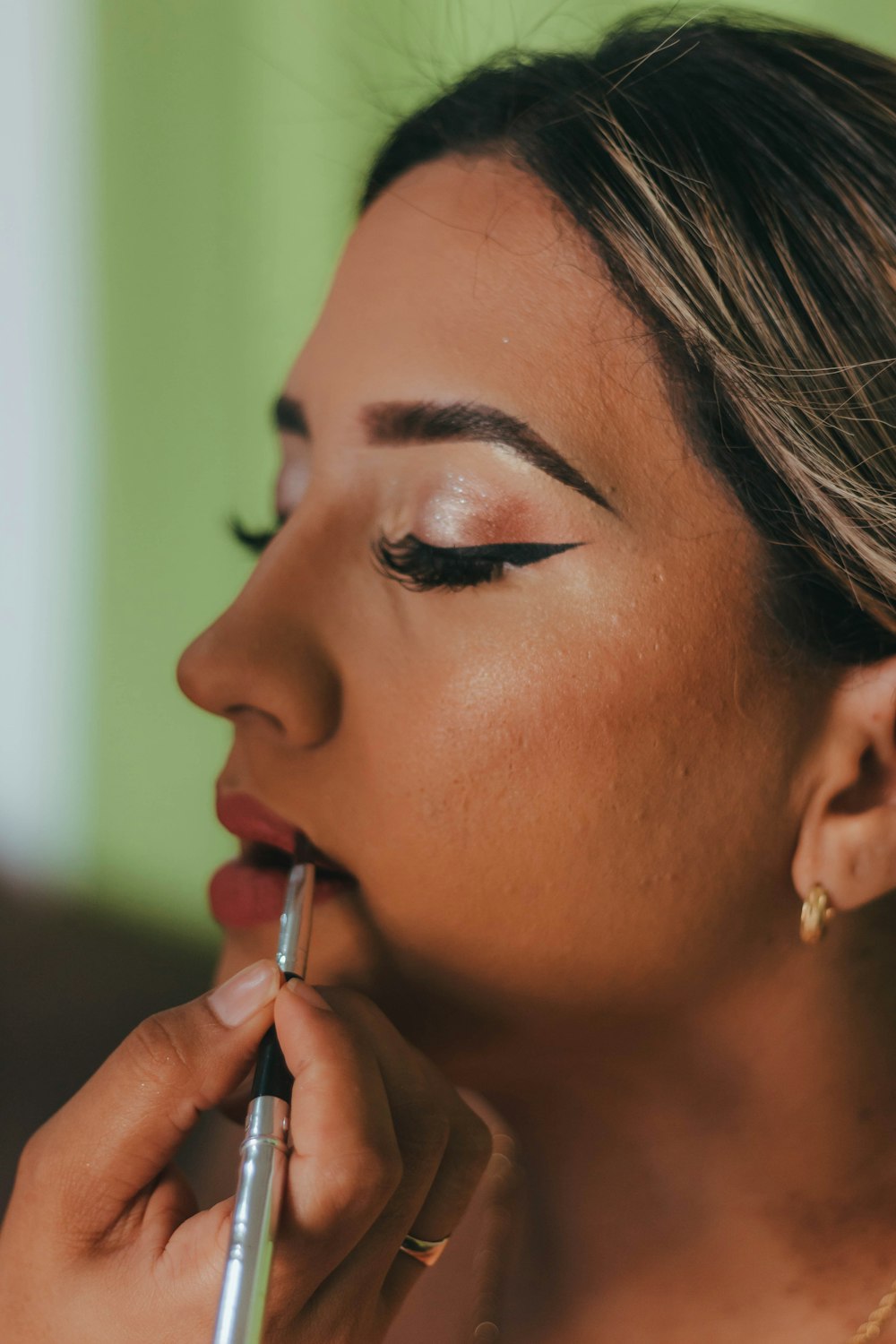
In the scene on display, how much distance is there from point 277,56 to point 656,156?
0.68m

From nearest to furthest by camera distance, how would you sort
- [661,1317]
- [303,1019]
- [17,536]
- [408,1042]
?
[303,1019] < [408,1042] < [661,1317] < [17,536]

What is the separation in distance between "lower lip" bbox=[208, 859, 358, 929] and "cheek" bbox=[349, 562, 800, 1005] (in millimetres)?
84

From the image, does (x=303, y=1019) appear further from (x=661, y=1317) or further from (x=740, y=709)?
(x=661, y=1317)

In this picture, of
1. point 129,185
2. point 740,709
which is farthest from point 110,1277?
point 129,185

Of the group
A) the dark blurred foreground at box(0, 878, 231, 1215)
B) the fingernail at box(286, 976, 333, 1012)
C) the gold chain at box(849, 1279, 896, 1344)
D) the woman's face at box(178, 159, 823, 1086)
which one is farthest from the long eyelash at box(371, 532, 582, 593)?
the dark blurred foreground at box(0, 878, 231, 1215)

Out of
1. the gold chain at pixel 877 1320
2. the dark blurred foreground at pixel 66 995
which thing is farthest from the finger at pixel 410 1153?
the dark blurred foreground at pixel 66 995

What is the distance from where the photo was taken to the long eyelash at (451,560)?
0.71 m

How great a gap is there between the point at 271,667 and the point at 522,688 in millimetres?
145

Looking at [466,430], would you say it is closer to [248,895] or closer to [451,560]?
[451,560]

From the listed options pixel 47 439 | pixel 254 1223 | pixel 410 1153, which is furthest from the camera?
pixel 47 439

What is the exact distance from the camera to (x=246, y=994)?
2.03 feet

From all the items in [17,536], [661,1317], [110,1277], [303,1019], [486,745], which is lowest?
[661,1317]

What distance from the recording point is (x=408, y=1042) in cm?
70

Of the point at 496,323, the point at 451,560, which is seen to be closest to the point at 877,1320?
the point at 451,560
